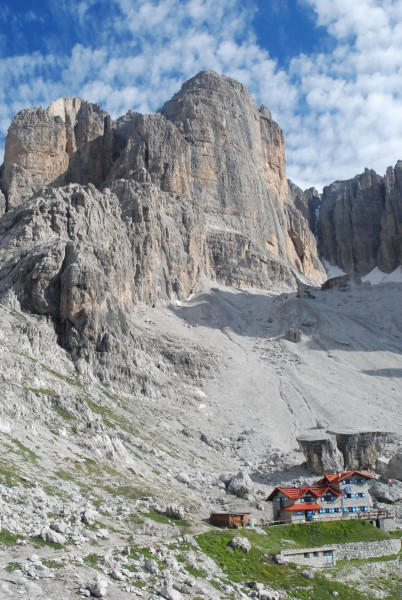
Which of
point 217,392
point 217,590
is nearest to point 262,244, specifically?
point 217,392

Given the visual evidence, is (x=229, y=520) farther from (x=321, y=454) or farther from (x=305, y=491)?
(x=321, y=454)

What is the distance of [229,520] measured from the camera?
36.6 meters

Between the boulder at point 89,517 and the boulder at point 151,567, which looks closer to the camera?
the boulder at point 151,567

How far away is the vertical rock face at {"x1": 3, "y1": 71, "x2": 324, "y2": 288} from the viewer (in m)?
128

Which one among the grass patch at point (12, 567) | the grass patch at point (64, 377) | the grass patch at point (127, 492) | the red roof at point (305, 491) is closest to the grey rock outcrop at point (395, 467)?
the red roof at point (305, 491)

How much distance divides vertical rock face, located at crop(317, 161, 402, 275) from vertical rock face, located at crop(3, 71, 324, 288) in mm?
27448

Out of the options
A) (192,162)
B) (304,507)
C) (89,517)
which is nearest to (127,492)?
(89,517)

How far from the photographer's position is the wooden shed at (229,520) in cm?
3656

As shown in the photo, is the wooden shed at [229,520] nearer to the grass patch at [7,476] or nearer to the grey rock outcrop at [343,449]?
the grass patch at [7,476]

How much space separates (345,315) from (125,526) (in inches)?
3497

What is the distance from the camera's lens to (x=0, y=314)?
5934cm

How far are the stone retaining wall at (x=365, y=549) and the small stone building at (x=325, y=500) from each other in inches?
202

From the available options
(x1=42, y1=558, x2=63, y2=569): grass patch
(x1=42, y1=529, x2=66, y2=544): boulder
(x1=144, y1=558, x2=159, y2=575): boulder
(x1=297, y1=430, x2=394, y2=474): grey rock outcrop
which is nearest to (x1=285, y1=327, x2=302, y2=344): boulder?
(x1=297, y1=430, x2=394, y2=474): grey rock outcrop

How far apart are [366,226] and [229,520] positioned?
526 ft
